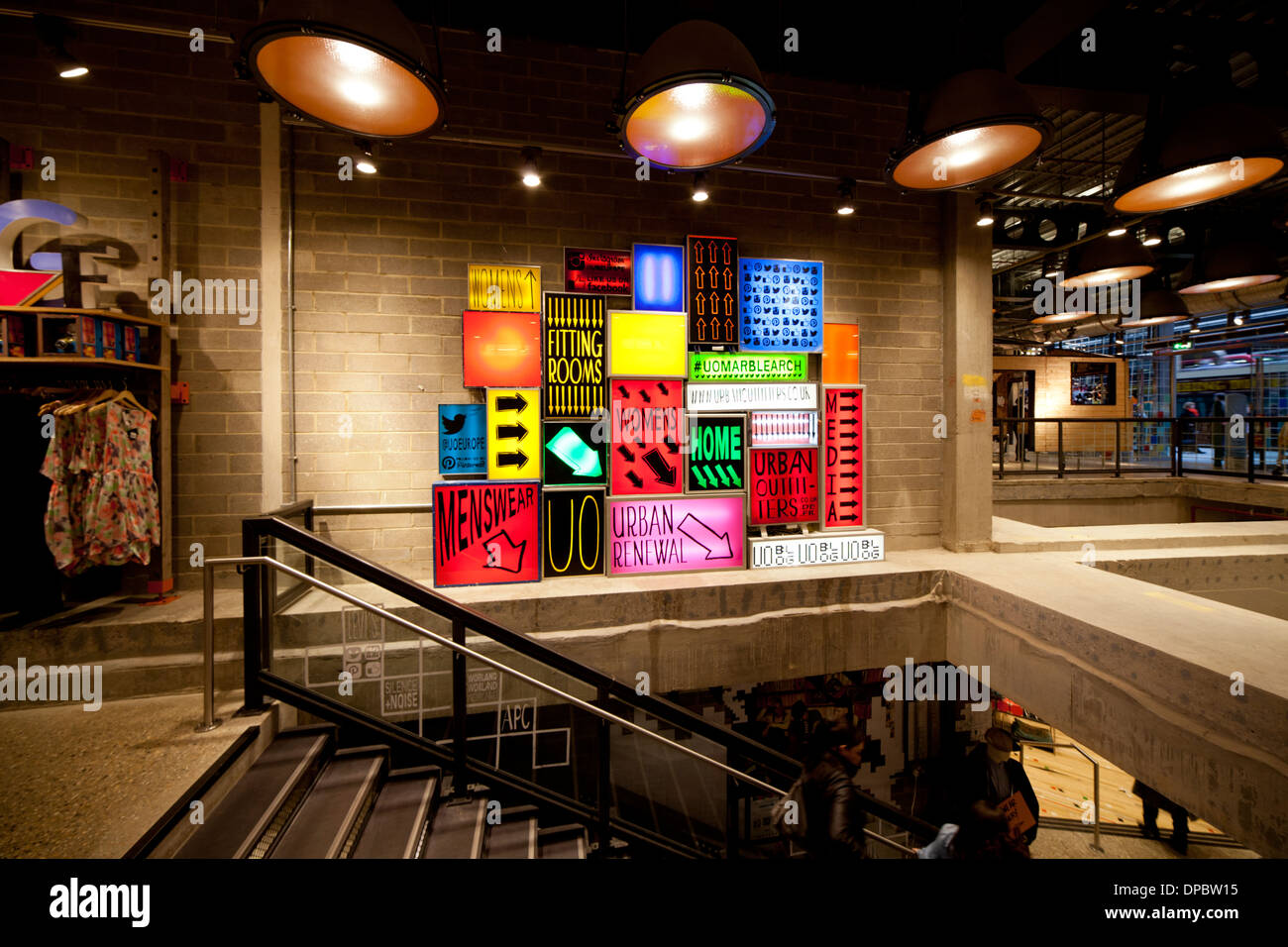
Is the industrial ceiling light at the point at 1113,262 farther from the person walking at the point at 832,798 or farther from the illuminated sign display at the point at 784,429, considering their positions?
the person walking at the point at 832,798

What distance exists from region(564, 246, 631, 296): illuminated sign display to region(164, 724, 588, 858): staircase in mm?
3704

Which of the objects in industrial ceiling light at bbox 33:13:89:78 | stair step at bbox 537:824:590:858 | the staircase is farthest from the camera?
stair step at bbox 537:824:590:858

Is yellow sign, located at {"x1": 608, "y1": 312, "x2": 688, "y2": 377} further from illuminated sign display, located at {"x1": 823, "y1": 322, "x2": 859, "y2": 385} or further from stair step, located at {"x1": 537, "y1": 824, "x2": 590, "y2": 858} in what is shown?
stair step, located at {"x1": 537, "y1": 824, "x2": 590, "y2": 858}

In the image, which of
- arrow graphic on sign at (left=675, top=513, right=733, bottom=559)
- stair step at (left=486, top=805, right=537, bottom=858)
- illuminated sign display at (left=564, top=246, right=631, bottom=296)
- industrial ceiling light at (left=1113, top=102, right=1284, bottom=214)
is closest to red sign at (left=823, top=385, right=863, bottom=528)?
arrow graphic on sign at (left=675, top=513, right=733, bottom=559)

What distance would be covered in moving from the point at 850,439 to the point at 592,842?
393 centimetres

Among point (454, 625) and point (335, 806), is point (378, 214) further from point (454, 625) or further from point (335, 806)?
point (335, 806)

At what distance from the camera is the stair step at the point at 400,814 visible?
257cm

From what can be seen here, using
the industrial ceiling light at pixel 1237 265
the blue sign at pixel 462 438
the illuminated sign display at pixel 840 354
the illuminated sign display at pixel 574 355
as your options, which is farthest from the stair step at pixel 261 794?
the industrial ceiling light at pixel 1237 265

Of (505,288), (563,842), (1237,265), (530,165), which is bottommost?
(563,842)

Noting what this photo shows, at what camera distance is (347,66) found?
218 cm

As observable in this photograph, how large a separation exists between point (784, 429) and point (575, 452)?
6.31ft

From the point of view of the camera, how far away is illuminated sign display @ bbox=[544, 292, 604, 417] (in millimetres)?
4395

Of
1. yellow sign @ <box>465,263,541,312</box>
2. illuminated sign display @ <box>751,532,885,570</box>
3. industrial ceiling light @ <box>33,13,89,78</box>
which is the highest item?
industrial ceiling light @ <box>33,13,89,78</box>

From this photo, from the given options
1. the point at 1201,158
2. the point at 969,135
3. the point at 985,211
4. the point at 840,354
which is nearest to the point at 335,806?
the point at 969,135
